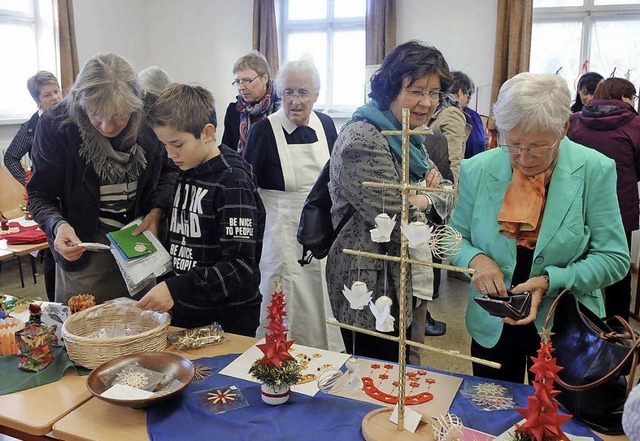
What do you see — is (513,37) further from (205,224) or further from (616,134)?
(205,224)

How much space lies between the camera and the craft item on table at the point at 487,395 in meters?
1.32

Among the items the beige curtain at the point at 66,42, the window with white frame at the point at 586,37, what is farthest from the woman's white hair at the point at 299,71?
the window with white frame at the point at 586,37

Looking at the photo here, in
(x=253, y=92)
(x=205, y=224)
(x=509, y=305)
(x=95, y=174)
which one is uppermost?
(x=253, y=92)

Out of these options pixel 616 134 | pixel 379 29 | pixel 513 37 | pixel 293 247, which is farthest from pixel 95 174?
pixel 513 37

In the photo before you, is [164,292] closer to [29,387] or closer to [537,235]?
[29,387]

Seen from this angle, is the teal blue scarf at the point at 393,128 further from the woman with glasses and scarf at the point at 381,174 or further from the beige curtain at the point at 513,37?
the beige curtain at the point at 513,37

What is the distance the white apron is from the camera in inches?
105

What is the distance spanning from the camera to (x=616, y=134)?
3.06 metres

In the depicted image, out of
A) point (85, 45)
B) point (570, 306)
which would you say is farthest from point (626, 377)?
point (85, 45)

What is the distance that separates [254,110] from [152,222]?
1522 millimetres

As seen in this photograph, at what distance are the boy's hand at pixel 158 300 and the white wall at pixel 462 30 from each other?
16.1 ft

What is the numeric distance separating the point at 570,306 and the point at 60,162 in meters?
1.61

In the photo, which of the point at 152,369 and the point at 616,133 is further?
the point at 616,133

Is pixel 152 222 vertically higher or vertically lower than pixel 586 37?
lower
